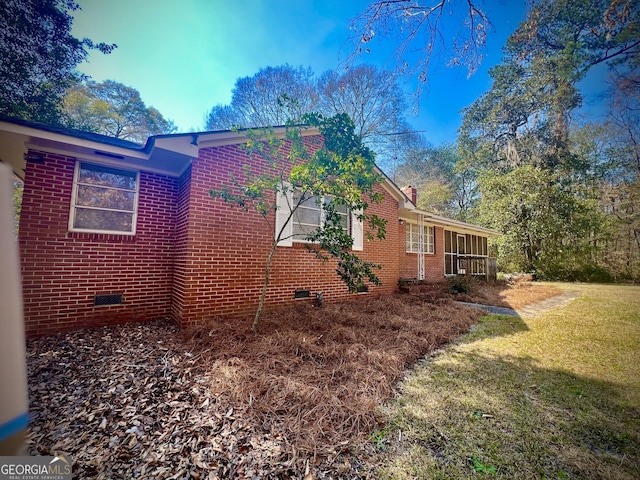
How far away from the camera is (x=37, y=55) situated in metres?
9.16

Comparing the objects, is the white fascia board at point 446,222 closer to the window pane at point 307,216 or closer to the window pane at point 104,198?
the window pane at point 307,216

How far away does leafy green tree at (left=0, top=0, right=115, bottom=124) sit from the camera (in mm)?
7844

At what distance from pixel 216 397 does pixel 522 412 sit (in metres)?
3.37

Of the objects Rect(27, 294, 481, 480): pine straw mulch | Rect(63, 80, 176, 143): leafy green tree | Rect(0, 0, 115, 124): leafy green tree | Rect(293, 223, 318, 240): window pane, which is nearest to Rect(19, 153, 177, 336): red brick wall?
Rect(27, 294, 481, 480): pine straw mulch

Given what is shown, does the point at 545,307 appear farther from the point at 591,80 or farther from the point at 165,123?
the point at 165,123

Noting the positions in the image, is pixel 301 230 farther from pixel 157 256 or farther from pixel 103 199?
pixel 103 199

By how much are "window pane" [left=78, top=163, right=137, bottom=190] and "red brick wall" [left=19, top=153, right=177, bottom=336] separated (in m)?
0.18

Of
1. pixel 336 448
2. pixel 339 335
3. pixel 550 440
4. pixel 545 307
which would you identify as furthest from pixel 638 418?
pixel 545 307

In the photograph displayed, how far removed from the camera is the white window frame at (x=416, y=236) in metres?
11.2

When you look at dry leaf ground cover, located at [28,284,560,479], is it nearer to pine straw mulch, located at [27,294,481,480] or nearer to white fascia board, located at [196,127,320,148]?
pine straw mulch, located at [27,294,481,480]

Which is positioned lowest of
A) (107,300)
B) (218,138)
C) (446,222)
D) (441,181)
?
(107,300)

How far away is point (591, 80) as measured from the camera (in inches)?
118

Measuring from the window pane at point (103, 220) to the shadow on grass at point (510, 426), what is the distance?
6.02 metres

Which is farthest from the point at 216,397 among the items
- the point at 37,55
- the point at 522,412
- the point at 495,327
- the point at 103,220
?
the point at 37,55
